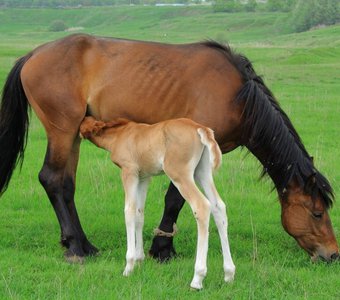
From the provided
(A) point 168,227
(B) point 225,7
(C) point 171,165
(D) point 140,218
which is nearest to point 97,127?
(D) point 140,218

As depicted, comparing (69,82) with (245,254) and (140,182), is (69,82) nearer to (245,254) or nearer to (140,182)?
(140,182)

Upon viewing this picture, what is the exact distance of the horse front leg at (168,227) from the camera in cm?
641

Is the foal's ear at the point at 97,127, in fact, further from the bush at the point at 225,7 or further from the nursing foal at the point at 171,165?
the bush at the point at 225,7

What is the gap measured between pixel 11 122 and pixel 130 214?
7.18 ft

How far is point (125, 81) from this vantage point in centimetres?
661

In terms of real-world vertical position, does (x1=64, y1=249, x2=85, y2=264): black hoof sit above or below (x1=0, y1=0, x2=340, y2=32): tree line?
above

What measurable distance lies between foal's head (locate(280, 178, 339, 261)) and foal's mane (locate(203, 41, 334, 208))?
31mm

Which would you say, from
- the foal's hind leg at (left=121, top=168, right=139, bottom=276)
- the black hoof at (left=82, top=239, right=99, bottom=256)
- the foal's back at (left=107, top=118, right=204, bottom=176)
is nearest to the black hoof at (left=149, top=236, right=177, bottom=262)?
the black hoof at (left=82, top=239, right=99, bottom=256)

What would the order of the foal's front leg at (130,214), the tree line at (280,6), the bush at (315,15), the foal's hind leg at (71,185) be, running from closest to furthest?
the foal's front leg at (130,214) → the foal's hind leg at (71,185) → the bush at (315,15) → the tree line at (280,6)

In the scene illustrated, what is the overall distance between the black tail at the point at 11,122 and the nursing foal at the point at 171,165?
1319 mm

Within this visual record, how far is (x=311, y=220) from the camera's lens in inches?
247

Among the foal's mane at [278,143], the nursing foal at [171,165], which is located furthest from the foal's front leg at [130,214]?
the foal's mane at [278,143]

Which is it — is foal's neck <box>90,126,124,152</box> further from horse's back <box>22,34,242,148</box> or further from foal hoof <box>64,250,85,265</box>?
foal hoof <box>64,250,85,265</box>

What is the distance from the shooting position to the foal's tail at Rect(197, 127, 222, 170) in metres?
5.30
